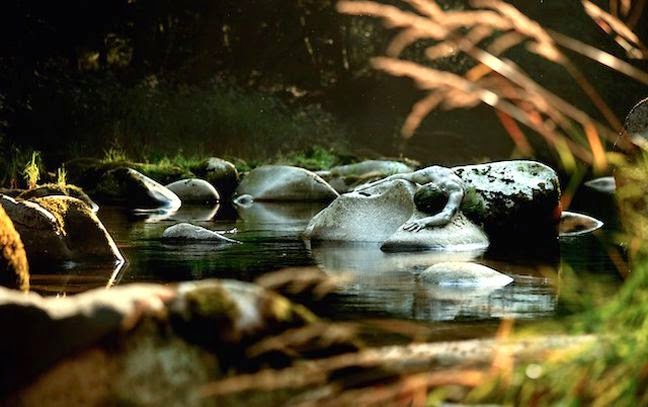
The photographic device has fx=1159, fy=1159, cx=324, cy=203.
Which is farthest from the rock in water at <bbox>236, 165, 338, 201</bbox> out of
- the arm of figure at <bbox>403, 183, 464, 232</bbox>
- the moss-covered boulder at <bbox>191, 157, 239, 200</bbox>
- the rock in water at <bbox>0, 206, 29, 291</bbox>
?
the rock in water at <bbox>0, 206, 29, 291</bbox>

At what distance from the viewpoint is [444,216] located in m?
9.12

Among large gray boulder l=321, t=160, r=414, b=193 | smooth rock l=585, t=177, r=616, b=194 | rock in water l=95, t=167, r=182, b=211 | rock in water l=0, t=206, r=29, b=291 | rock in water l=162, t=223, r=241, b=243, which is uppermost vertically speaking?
rock in water l=0, t=206, r=29, b=291

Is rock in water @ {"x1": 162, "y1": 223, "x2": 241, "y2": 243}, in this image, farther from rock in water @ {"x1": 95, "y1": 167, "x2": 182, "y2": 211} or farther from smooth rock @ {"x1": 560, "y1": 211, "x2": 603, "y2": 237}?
rock in water @ {"x1": 95, "y1": 167, "x2": 182, "y2": 211}

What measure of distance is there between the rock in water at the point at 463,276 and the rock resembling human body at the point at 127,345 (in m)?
3.59

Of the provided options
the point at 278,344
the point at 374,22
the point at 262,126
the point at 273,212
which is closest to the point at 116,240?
the point at 273,212

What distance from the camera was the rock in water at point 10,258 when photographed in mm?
4602

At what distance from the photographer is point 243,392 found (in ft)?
8.68

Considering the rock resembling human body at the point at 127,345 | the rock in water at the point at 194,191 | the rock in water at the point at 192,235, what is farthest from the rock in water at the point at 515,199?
the rock resembling human body at the point at 127,345

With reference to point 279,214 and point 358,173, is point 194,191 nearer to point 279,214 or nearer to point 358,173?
point 279,214

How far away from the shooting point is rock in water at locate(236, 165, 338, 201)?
16031 millimetres

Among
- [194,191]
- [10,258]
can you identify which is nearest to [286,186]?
[194,191]

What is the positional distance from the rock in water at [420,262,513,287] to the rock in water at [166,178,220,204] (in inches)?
374

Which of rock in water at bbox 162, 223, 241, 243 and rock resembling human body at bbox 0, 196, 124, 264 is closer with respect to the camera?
rock resembling human body at bbox 0, 196, 124, 264

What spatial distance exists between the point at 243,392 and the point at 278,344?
0.51 ft
